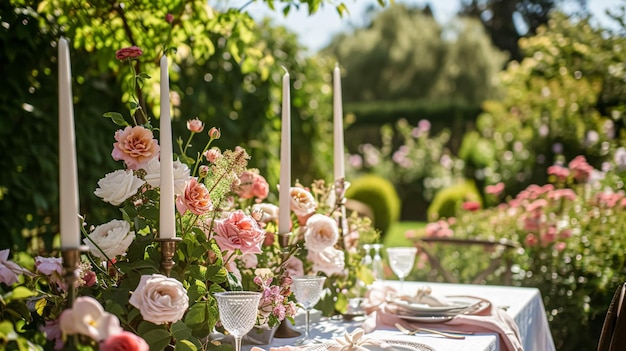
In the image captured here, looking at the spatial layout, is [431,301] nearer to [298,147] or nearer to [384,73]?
[298,147]

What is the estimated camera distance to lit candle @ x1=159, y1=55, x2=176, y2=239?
1381 mm

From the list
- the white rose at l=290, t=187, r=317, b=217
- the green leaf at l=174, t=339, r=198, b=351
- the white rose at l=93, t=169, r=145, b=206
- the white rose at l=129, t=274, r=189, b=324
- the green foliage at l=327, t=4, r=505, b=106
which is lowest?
the green leaf at l=174, t=339, r=198, b=351

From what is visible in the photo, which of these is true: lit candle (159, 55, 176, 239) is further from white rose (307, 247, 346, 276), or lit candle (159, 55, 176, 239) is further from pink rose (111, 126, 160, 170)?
white rose (307, 247, 346, 276)

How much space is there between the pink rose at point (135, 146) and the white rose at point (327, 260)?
713mm

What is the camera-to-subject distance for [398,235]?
382 inches

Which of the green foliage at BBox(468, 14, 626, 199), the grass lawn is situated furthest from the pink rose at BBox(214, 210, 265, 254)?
the grass lawn

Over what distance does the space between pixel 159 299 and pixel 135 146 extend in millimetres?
357

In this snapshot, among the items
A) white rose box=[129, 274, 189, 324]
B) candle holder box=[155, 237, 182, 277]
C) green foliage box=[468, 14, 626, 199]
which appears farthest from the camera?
green foliage box=[468, 14, 626, 199]

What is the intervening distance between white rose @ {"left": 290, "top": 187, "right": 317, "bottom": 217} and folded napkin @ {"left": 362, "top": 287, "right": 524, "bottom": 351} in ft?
1.17

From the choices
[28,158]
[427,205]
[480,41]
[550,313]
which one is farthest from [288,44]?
[480,41]

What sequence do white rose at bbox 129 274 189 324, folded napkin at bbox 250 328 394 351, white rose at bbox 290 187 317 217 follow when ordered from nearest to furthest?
white rose at bbox 129 274 189 324 < folded napkin at bbox 250 328 394 351 < white rose at bbox 290 187 317 217

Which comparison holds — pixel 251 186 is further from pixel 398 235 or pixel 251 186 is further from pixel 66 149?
pixel 398 235

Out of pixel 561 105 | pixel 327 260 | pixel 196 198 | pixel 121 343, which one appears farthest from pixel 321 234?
pixel 561 105

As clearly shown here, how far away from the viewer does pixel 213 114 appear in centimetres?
400
